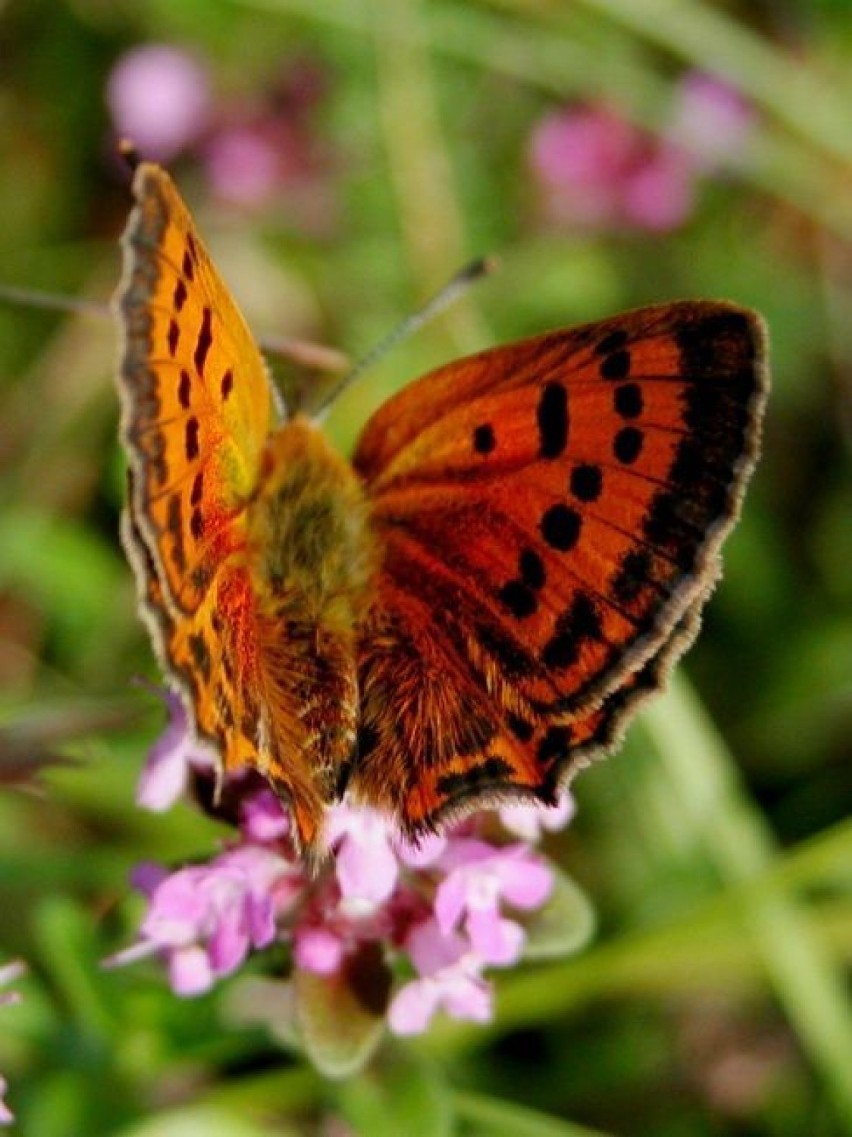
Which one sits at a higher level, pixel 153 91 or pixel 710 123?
pixel 153 91

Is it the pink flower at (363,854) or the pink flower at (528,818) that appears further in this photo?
the pink flower at (528,818)

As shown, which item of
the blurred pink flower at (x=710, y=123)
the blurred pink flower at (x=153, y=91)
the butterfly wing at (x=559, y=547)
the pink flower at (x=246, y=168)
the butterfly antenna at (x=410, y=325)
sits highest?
the blurred pink flower at (x=153, y=91)

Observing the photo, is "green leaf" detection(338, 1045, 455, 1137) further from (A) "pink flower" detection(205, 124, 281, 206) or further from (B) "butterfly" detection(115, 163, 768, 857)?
(A) "pink flower" detection(205, 124, 281, 206)

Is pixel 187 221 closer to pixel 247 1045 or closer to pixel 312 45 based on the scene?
pixel 247 1045

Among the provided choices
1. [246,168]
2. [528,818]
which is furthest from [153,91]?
[528,818]

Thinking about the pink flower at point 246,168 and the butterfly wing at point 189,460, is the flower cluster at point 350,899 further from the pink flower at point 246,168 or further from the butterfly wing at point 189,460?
the pink flower at point 246,168

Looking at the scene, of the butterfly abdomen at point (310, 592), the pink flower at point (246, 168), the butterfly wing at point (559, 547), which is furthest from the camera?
the pink flower at point (246, 168)

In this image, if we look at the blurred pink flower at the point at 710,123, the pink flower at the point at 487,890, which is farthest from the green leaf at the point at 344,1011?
the blurred pink flower at the point at 710,123

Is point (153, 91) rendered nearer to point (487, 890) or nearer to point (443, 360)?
point (443, 360)
